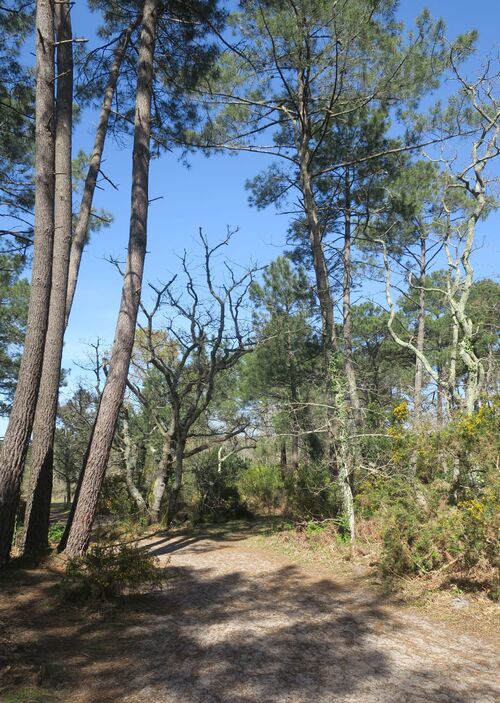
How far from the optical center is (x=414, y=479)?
20.8ft

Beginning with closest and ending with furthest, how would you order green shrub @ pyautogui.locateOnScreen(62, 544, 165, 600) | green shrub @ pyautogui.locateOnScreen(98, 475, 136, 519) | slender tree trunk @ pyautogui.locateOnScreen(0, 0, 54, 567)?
green shrub @ pyautogui.locateOnScreen(62, 544, 165, 600), slender tree trunk @ pyautogui.locateOnScreen(0, 0, 54, 567), green shrub @ pyautogui.locateOnScreen(98, 475, 136, 519)

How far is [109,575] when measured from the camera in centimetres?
488

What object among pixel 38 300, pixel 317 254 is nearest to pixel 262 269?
pixel 317 254

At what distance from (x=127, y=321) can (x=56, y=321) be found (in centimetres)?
95

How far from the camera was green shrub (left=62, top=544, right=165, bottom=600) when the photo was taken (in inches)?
189

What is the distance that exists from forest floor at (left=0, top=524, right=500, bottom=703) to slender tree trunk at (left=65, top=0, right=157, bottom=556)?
2.74ft

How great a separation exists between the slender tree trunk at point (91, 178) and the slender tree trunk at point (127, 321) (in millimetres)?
1090

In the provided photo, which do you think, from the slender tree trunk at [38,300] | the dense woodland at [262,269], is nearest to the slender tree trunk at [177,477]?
the dense woodland at [262,269]

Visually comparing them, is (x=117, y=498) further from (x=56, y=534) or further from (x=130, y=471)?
(x=56, y=534)

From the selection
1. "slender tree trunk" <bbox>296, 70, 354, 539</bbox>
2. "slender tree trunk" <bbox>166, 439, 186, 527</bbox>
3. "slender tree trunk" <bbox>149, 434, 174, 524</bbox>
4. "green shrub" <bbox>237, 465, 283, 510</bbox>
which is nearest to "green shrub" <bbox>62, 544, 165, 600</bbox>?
"slender tree trunk" <bbox>296, 70, 354, 539</bbox>

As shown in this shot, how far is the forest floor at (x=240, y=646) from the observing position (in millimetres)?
3166

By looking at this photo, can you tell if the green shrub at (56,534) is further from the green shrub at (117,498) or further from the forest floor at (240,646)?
the forest floor at (240,646)

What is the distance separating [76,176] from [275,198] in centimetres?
454

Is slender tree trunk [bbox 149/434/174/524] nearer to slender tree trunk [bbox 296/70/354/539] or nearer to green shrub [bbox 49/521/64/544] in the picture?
green shrub [bbox 49/521/64/544]
